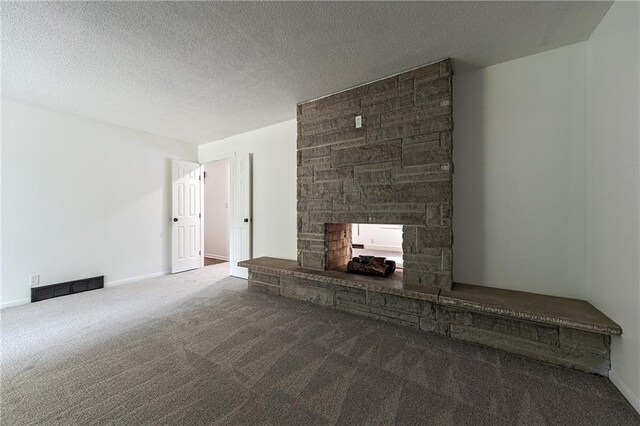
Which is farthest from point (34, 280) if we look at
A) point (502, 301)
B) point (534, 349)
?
point (534, 349)

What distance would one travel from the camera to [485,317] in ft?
6.64

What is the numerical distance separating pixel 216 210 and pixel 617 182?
21.4 feet

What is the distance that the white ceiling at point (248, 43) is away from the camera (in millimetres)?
1662

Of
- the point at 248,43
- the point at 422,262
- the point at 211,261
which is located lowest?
the point at 211,261

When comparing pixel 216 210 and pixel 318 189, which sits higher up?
pixel 318 189

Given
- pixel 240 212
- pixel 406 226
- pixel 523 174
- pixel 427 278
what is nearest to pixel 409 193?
pixel 406 226

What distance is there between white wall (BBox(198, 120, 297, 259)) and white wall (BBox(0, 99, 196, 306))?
1.74 metres

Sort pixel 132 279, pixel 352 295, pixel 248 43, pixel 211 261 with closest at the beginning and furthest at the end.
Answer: pixel 248 43, pixel 352 295, pixel 132 279, pixel 211 261

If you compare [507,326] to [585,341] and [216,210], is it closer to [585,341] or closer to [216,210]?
[585,341]

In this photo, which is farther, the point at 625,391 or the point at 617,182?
the point at 617,182

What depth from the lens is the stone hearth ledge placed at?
1.65 m

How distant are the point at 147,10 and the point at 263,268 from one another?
2637 millimetres

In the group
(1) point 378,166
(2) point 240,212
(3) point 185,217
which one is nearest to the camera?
(1) point 378,166

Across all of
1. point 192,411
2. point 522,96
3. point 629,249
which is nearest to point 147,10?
point 192,411
